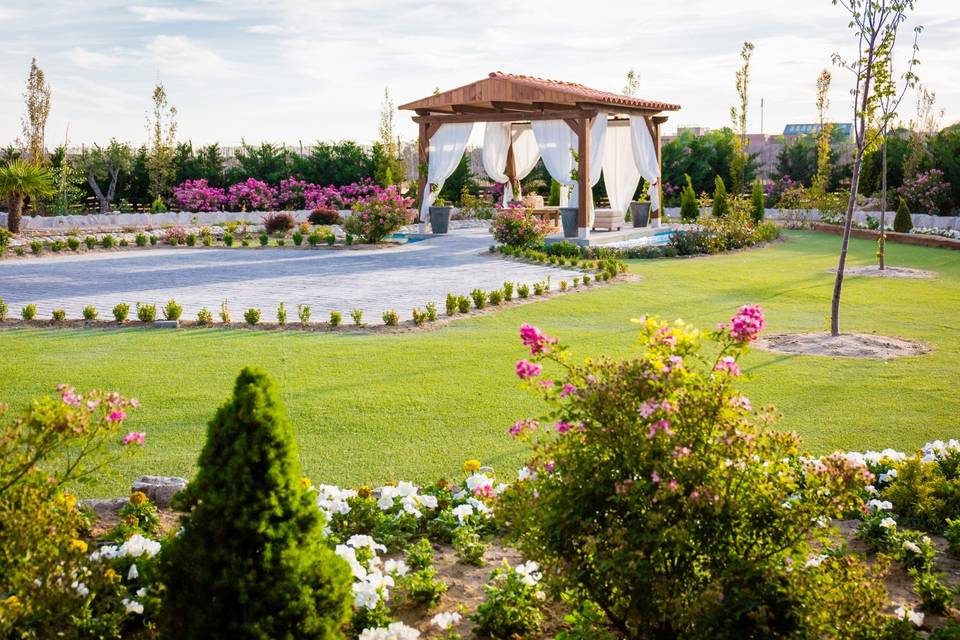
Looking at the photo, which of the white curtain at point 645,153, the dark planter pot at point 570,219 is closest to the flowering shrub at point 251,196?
the dark planter pot at point 570,219

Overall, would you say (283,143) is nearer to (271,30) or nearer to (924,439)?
(271,30)

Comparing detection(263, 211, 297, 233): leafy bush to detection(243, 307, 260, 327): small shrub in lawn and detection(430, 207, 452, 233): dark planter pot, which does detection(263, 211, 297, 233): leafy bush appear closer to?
detection(430, 207, 452, 233): dark planter pot

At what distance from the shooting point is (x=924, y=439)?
18.0 ft

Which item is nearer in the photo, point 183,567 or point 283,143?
point 183,567

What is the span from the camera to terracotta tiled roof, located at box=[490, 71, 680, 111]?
19.4 m

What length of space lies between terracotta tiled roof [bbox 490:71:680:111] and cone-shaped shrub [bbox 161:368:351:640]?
57.9 ft

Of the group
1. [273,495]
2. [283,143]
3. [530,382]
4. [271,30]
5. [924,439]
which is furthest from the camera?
[283,143]

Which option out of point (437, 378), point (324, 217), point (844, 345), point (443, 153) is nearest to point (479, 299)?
point (437, 378)

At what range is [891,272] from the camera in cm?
1388

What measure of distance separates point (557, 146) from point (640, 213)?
410cm

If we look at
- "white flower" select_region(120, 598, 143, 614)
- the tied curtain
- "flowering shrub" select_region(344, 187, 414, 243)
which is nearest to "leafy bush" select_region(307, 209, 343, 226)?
"flowering shrub" select_region(344, 187, 414, 243)

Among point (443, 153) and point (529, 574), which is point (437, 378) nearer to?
point (529, 574)

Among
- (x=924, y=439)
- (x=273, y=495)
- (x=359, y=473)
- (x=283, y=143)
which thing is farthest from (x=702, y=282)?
(x=283, y=143)

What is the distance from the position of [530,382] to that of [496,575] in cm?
83
